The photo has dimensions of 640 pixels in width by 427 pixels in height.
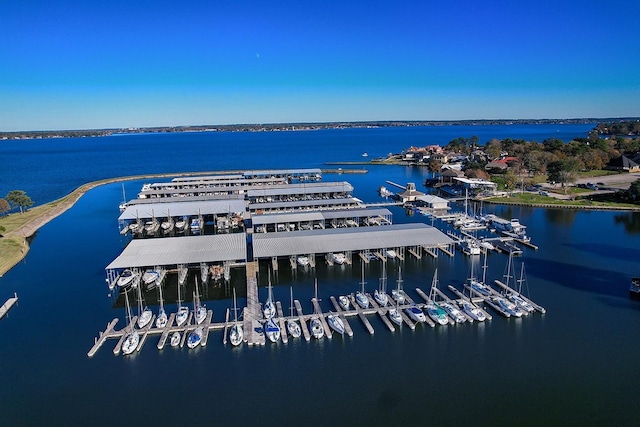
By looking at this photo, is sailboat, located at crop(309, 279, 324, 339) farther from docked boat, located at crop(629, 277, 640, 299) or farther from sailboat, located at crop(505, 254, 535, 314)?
docked boat, located at crop(629, 277, 640, 299)

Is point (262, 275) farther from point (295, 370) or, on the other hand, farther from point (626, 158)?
point (626, 158)

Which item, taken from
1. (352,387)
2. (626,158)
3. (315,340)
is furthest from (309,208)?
(626,158)

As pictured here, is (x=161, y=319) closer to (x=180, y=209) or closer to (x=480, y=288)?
(x=480, y=288)

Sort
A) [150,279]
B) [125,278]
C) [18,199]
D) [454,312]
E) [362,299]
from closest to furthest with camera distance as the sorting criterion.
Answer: [454,312]
[362,299]
[125,278]
[150,279]
[18,199]

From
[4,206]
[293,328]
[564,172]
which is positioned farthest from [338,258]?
[4,206]

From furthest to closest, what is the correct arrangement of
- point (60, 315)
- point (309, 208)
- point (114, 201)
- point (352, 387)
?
point (114, 201)
point (309, 208)
point (60, 315)
point (352, 387)

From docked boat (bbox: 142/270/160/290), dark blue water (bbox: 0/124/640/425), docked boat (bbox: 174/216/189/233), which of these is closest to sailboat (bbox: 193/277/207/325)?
dark blue water (bbox: 0/124/640/425)

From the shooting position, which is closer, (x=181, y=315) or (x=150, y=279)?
(x=181, y=315)
